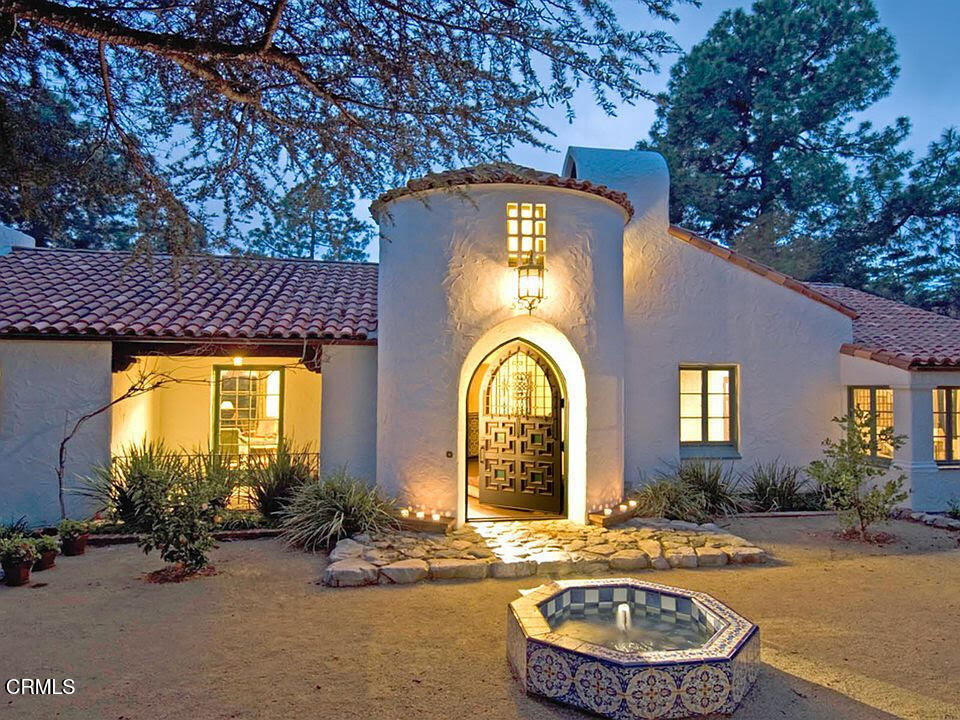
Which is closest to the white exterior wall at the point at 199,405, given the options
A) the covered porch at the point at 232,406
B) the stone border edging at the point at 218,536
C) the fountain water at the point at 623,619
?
the covered porch at the point at 232,406

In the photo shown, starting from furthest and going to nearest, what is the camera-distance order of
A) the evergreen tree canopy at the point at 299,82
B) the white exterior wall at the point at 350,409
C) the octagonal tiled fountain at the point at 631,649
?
the white exterior wall at the point at 350,409 < the evergreen tree canopy at the point at 299,82 < the octagonal tiled fountain at the point at 631,649

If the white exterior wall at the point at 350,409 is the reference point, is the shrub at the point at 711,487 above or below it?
below

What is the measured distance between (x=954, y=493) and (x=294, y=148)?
473 inches

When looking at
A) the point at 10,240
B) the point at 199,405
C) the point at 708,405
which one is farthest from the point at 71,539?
the point at 708,405

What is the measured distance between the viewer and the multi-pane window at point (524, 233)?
8.98 metres

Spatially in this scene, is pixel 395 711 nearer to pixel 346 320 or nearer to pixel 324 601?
pixel 324 601

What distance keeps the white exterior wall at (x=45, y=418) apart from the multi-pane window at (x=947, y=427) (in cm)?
1409

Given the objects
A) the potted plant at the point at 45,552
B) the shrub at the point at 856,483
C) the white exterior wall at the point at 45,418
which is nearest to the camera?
the potted plant at the point at 45,552

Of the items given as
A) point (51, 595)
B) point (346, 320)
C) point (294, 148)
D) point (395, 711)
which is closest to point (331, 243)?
point (294, 148)

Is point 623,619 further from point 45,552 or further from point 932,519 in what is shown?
point 932,519

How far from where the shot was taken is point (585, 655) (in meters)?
3.99

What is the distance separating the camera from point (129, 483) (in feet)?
29.5

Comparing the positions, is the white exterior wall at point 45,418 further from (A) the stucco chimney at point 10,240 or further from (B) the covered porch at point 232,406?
(A) the stucco chimney at point 10,240

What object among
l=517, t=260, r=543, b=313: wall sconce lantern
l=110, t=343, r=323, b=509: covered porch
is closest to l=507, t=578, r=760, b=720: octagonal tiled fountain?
l=517, t=260, r=543, b=313: wall sconce lantern
